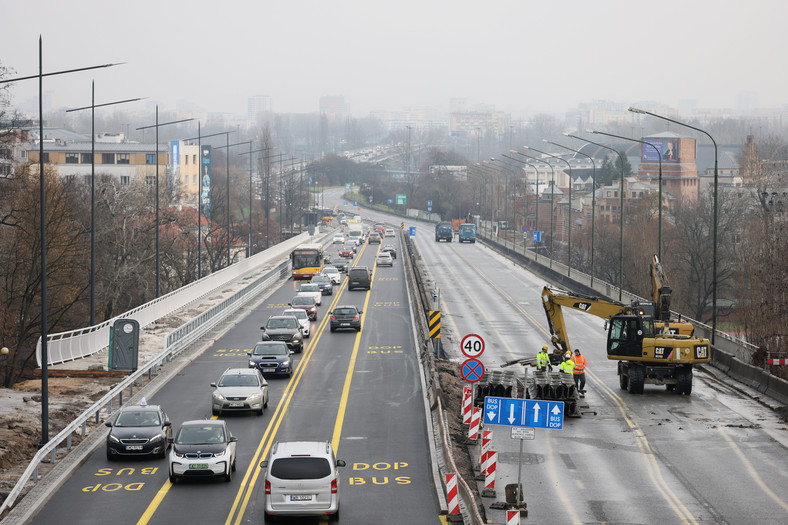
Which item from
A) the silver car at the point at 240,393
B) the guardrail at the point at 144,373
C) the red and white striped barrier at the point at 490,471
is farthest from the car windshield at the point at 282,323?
the red and white striped barrier at the point at 490,471

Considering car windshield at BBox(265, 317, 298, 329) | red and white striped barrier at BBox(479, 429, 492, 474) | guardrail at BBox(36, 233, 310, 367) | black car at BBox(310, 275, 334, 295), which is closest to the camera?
red and white striped barrier at BBox(479, 429, 492, 474)

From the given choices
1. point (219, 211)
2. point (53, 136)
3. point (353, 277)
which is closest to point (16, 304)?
point (353, 277)

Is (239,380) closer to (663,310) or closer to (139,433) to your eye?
(139,433)

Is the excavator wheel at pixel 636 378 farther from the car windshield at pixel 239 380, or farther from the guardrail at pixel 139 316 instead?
the guardrail at pixel 139 316

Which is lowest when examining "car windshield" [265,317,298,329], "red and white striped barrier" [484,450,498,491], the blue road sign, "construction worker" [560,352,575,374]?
"red and white striped barrier" [484,450,498,491]

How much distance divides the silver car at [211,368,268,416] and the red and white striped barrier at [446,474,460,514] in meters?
10.5

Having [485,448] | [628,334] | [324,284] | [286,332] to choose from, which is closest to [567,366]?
[628,334]

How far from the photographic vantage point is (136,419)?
24281mm

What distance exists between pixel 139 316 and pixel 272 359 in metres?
11.6

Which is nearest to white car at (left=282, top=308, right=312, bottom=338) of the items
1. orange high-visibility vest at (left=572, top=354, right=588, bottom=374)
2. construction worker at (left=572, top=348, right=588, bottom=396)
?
construction worker at (left=572, top=348, right=588, bottom=396)

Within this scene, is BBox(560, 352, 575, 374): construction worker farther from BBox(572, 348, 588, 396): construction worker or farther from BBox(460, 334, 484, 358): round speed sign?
Answer: BBox(460, 334, 484, 358): round speed sign

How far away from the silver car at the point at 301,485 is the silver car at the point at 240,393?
10095 millimetres

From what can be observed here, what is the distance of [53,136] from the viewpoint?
627 ft

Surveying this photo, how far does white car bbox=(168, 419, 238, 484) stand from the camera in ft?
70.5
